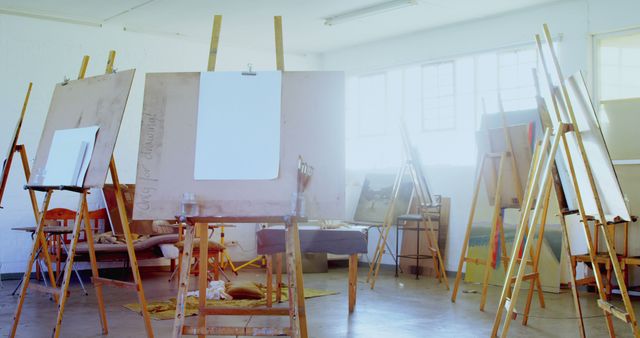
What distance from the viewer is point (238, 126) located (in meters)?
3.19

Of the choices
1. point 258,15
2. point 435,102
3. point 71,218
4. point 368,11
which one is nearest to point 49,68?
point 71,218

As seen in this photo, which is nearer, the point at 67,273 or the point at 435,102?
the point at 67,273

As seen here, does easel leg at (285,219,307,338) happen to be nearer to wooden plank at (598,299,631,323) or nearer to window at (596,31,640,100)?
wooden plank at (598,299,631,323)

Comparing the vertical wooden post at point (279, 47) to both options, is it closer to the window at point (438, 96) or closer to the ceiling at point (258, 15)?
the ceiling at point (258, 15)

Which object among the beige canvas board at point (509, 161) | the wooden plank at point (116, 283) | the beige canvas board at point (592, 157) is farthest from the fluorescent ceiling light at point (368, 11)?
the wooden plank at point (116, 283)

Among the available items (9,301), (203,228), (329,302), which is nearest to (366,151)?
(329,302)

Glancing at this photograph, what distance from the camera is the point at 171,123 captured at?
3.21 metres

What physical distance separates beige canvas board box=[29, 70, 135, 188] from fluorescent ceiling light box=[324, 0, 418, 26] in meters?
3.92

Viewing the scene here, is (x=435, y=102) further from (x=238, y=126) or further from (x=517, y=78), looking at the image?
(x=238, y=126)

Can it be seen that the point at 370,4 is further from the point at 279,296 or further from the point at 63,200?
the point at 63,200

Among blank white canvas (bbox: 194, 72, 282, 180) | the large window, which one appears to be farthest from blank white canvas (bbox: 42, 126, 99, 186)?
the large window

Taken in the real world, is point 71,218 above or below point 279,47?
below

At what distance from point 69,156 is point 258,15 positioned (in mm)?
4011

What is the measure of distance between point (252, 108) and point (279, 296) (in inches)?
96.4
